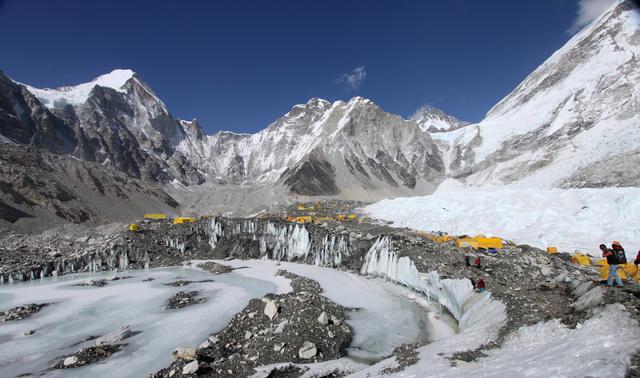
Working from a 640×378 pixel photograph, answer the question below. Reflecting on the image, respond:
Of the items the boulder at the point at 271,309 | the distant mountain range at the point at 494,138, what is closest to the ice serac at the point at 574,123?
the distant mountain range at the point at 494,138

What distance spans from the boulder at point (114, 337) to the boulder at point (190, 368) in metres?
7.24

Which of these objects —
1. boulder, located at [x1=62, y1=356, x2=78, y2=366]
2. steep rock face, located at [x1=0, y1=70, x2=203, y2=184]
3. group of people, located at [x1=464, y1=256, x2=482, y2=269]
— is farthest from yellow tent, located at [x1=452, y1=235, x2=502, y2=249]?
steep rock face, located at [x1=0, y1=70, x2=203, y2=184]

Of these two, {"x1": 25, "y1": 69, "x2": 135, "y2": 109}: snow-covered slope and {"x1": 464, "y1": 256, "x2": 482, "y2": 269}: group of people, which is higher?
{"x1": 25, "y1": 69, "x2": 135, "y2": 109}: snow-covered slope

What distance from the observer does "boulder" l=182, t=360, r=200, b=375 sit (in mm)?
14705

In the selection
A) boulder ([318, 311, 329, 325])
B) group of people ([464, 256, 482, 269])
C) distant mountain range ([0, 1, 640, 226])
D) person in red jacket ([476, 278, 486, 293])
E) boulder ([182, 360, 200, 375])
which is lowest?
boulder ([182, 360, 200, 375])

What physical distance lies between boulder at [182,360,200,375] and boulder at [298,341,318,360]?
439 centimetres

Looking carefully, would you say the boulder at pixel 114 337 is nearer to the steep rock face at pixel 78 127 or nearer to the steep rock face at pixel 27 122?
the steep rock face at pixel 27 122

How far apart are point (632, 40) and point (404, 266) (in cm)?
17132

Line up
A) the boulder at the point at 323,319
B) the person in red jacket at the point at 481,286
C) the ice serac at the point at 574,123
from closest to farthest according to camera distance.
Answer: the boulder at the point at 323,319, the person in red jacket at the point at 481,286, the ice serac at the point at 574,123

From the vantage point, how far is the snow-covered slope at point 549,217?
32.7m

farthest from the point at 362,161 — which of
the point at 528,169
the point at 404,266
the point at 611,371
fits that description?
the point at 611,371

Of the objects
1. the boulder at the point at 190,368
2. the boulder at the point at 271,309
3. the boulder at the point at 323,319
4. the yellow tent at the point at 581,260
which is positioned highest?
the yellow tent at the point at 581,260

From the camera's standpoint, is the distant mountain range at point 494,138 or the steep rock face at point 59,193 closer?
the steep rock face at point 59,193

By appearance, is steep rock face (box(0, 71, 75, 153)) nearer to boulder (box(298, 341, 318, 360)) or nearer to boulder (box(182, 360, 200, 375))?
boulder (box(182, 360, 200, 375))
